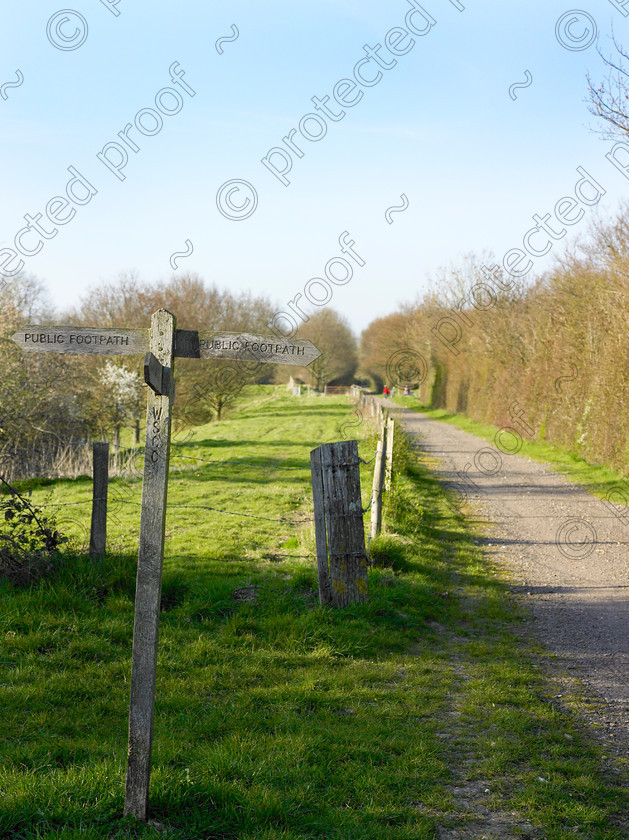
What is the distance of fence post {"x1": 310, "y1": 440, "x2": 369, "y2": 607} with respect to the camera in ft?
22.5

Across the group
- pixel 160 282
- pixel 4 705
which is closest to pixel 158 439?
pixel 4 705

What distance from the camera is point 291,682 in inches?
208

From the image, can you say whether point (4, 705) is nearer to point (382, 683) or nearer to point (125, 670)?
point (125, 670)

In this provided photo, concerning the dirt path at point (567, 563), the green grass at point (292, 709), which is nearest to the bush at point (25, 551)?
the green grass at point (292, 709)

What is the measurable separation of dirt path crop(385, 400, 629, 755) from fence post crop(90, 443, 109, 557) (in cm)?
460

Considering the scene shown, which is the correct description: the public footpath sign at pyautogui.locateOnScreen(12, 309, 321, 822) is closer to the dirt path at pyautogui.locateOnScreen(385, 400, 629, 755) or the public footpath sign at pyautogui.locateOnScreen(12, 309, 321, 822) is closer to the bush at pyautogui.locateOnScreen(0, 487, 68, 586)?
the dirt path at pyautogui.locateOnScreen(385, 400, 629, 755)

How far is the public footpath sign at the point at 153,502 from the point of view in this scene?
3.29m

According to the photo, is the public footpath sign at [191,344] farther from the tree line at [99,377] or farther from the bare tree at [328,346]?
the bare tree at [328,346]

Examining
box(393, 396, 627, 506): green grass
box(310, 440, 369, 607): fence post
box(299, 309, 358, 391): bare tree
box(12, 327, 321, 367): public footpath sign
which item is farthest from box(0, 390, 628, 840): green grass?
box(299, 309, 358, 391): bare tree

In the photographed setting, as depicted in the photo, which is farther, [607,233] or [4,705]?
[607,233]

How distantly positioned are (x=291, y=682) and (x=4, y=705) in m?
2.03

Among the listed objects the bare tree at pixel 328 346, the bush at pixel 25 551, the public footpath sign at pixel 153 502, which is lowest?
the bush at pixel 25 551

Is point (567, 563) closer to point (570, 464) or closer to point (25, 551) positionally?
point (25, 551)

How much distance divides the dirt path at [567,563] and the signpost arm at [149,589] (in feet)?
10.5
